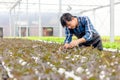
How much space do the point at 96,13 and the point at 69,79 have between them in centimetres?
3200

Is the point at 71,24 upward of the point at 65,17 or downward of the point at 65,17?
downward

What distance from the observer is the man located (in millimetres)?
5512

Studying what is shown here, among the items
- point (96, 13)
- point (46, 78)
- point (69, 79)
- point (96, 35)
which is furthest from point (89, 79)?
point (96, 13)

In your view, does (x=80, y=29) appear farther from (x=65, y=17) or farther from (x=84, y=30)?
(x=65, y=17)

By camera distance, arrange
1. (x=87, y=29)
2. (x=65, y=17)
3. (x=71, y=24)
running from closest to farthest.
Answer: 1. (x=65, y=17)
2. (x=71, y=24)
3. (x=87, y=29)

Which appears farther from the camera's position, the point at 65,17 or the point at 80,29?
the point at 80,29

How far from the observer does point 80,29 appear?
20.0 ft

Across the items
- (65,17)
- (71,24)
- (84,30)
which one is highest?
(65,17)

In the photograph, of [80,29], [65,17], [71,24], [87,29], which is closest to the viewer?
[65,17]

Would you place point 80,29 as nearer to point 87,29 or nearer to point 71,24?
point 87,29

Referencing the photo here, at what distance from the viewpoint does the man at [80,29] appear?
18.1ft

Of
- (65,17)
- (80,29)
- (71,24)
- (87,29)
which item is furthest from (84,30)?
(65,17)

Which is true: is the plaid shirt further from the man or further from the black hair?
the black hair

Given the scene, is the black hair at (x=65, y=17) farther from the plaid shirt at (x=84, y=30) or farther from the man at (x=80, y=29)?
the plaid shirt at (x=84, y=30)
